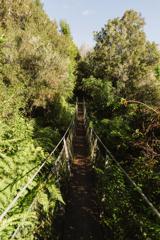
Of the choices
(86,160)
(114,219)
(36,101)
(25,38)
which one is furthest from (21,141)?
(25,38)

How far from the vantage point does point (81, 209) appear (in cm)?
788

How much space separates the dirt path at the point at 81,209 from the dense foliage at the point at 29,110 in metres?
1.13

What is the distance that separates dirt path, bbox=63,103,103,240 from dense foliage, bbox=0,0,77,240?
113 cm

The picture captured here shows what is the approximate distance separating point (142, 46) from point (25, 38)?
10.1m

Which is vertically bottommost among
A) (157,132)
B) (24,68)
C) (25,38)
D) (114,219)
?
(114,219)

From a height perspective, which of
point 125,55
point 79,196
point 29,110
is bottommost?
point 79,196

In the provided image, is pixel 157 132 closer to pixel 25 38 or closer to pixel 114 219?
pixel 114 219

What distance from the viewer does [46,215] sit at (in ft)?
17.0

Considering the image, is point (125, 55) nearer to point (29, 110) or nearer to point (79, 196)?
point (29, 110)

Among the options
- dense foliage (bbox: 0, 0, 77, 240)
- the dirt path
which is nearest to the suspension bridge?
the dirt path

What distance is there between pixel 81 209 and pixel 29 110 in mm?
11609

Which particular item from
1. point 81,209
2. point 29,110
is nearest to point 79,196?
point 81,209

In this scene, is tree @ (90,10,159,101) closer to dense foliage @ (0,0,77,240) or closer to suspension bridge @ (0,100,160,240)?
dense foliage @ (0,0,77,240)

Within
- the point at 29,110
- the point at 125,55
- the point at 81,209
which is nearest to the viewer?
the point at 81,209
